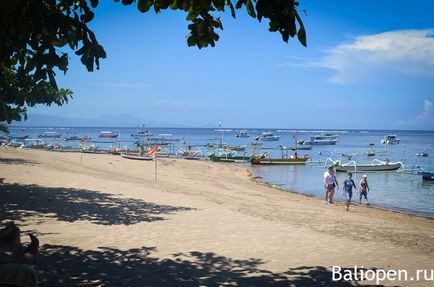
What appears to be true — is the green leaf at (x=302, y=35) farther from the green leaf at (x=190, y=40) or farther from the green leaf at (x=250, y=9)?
the green leaf at (x=190, y=40)

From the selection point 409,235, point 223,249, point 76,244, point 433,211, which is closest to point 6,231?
point 76,244

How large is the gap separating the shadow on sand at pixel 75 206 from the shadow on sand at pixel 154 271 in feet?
9.21

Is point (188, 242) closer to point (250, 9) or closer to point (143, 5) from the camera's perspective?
point (143, 5)

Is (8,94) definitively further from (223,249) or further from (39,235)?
(223,249)

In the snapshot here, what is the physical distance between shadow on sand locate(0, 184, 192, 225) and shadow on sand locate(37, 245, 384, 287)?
281cm

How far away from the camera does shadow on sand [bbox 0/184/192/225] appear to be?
9.80 m

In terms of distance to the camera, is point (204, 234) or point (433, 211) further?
point (433, 211)

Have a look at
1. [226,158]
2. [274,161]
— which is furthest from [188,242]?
[226,158]

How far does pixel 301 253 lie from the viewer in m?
7.69

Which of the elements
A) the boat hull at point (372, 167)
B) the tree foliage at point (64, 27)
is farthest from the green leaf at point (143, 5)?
the boat hull at point (372, 167)

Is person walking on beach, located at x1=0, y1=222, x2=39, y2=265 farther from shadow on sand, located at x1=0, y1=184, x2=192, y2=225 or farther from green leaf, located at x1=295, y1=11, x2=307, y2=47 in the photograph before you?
shadow on sand, located at x1=0, y1=184, x2=192, y2=225

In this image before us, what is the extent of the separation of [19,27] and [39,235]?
558cm

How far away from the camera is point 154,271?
20.4 ft

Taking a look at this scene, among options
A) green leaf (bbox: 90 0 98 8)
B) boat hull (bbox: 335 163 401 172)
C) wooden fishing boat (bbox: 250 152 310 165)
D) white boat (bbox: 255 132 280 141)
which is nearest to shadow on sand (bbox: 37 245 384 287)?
green leaf (bbox: 90 0 98 8)
